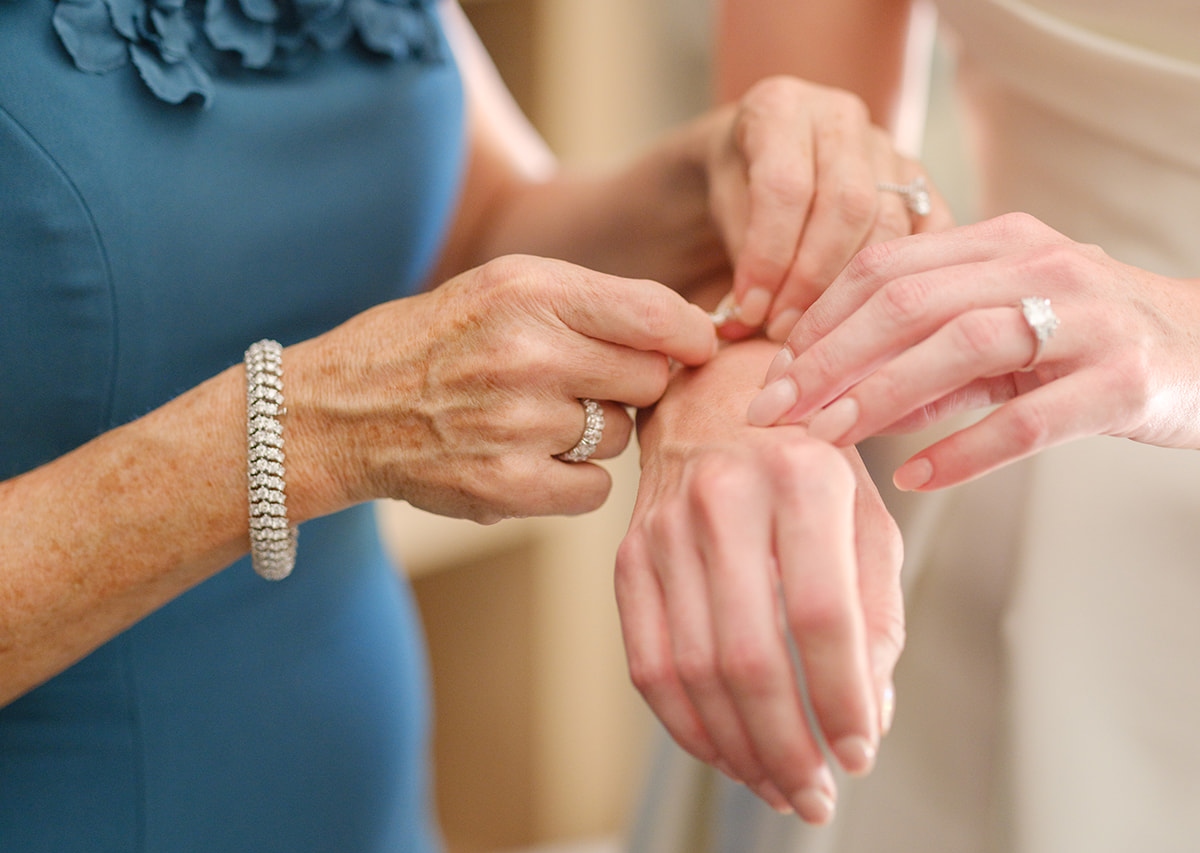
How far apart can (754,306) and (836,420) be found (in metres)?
0.21

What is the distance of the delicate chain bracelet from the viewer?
22.6 inches

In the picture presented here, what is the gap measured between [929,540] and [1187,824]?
0.24 meters

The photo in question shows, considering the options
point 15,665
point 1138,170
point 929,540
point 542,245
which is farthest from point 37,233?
point 1138,170

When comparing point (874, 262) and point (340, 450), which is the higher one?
point (874, 262)

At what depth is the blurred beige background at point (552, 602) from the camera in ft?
5.17

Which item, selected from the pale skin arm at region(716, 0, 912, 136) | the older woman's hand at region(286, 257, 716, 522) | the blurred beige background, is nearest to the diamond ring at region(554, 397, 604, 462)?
the older woman's hand at region(286, 257, 716, 522)

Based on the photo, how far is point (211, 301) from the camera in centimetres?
71

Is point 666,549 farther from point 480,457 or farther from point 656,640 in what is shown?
point 480,457

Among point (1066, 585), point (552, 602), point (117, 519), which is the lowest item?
point (552, 602)

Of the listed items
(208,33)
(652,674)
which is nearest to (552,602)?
(208,33)

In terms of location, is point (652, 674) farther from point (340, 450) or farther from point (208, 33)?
point (208, 33)

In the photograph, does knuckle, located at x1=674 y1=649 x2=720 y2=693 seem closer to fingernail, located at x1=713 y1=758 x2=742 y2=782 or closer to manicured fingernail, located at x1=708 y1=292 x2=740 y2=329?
fingernail, located at x1=713 y1=758 x2=742 y2=782

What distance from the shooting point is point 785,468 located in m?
0.44

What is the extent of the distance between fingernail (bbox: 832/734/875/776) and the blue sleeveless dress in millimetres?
523
